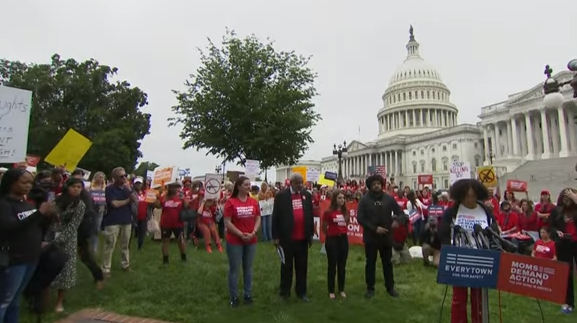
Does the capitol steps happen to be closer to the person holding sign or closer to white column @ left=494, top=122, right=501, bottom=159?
Answer: white column @ left=494, top=122, right=501, bottom=159

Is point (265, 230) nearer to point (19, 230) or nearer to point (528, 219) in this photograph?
point (528, 219)

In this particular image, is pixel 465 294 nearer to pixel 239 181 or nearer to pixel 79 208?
pixel 239 181

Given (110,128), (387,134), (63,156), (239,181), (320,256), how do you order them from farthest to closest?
(387,134) < (110,128) < (320,256) < (63,156) < (239,181)

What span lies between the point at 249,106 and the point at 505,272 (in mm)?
21109

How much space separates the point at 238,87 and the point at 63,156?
15967 mm

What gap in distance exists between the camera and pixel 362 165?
123 metres

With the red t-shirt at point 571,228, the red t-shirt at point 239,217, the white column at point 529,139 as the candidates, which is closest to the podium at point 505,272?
the red t-shirt at point 239,217

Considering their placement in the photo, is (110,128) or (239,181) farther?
(110,128)

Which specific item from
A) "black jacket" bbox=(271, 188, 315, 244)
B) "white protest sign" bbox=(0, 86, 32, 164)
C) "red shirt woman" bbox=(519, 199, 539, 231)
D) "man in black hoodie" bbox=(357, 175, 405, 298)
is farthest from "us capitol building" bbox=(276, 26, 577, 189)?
"white protest sign" bbox=(0, 86, 32, 164)

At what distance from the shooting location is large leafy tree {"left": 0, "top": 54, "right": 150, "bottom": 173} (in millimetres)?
38312

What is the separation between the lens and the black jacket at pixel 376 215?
6.87m

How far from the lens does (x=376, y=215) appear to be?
22.6 ft

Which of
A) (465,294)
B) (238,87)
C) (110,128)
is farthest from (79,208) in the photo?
(110,128)

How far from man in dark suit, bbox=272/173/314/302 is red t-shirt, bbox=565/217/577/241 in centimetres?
407
